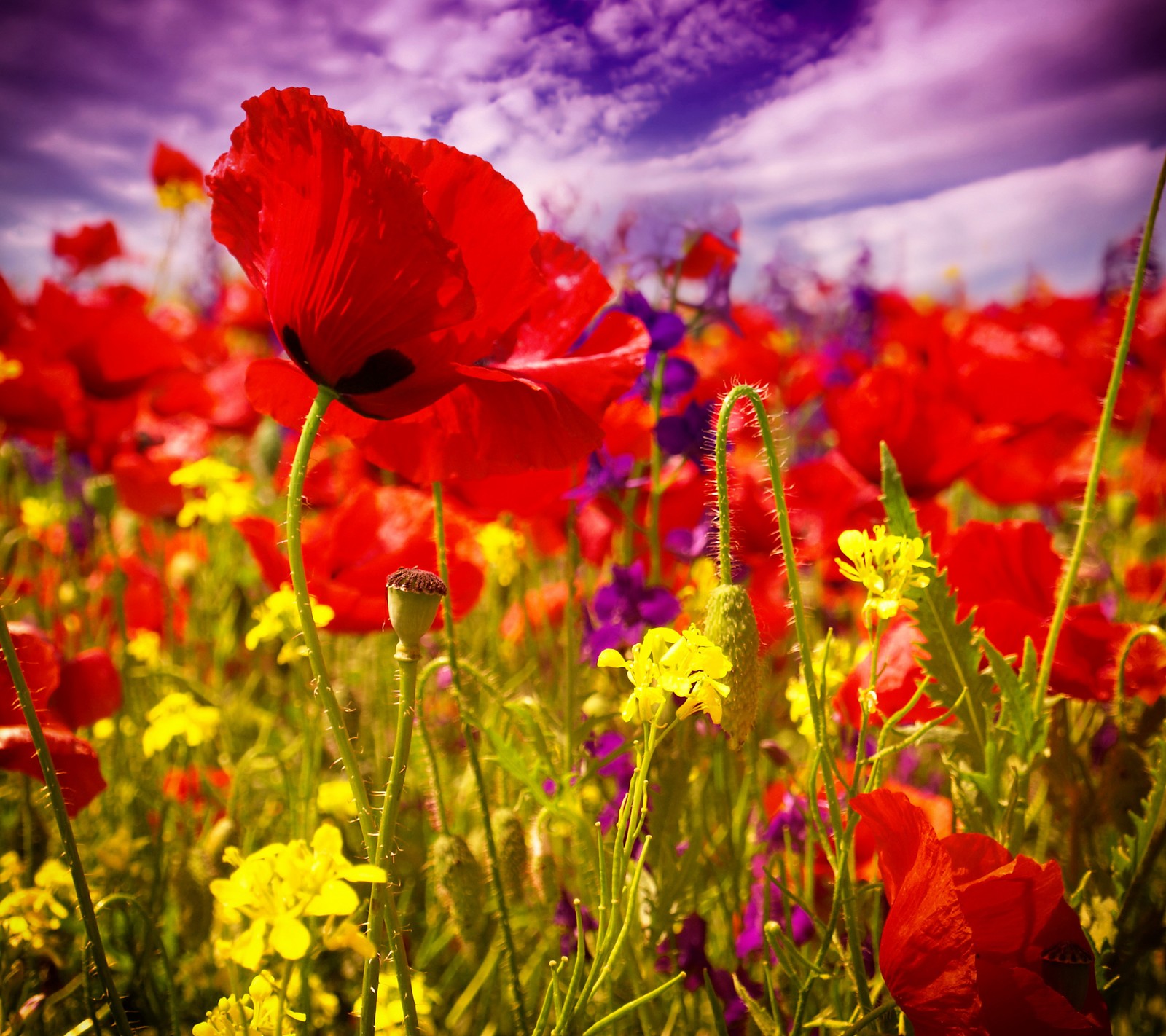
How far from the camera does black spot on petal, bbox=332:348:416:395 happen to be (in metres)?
0.49

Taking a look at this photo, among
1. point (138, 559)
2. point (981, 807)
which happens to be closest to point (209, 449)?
point (138, 559)

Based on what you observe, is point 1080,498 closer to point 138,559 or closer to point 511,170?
point 511,170

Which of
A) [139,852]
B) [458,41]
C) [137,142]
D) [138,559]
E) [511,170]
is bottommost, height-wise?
[139,852]

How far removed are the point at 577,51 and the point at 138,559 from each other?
1.41m

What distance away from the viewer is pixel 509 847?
0.70 m

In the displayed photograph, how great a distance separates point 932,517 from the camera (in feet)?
3.65

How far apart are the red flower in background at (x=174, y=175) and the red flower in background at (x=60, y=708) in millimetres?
1980

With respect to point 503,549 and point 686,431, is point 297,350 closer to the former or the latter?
point 686,431

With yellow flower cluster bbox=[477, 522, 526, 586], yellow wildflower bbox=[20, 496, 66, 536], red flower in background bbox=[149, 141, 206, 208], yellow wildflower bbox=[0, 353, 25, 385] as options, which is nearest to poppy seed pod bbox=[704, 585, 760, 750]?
yellow flower cluster bbox=[477, 522, 526, 586]

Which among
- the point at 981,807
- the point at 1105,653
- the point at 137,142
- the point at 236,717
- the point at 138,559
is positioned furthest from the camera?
the point at 138,559

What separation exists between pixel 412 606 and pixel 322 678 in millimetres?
55

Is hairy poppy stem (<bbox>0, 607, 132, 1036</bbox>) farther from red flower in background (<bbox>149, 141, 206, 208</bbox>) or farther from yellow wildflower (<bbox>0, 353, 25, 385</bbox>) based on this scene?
red flower in background (<bbox>149, 141, 206, 208</bbox>)

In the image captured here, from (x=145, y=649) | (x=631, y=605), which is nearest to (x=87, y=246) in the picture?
(x=145, y=649)

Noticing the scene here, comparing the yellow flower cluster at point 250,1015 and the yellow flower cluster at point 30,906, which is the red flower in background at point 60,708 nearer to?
the yellow flower cluster at point 30,906
